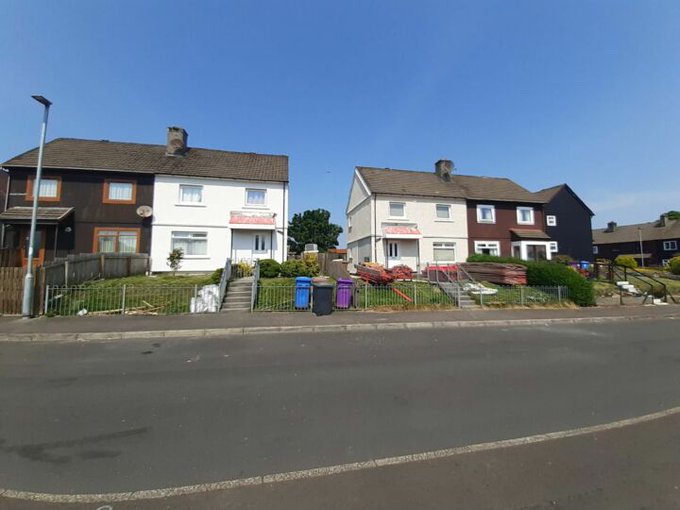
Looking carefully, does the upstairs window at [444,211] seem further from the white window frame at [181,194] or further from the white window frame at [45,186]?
the white window frame at [45,186]

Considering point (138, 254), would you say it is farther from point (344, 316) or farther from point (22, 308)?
point (344, 316)

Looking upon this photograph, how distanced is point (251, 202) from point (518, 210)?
21.8m

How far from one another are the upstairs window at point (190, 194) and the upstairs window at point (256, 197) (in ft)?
9.58

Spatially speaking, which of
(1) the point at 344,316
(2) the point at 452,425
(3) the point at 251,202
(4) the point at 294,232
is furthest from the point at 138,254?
(4) the point at 294,232

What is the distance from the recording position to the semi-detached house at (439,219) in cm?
2419

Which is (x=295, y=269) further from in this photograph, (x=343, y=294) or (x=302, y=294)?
(x=343, y=294)

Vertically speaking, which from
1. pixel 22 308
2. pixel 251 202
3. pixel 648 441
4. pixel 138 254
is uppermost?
pixel 251 202

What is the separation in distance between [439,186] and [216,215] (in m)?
17.7

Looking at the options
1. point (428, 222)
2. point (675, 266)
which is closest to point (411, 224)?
point (428, 222)

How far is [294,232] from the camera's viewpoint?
55156 mm

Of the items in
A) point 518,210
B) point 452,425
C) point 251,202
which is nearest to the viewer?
point 452,425

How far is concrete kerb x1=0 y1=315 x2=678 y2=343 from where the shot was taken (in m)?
8.30

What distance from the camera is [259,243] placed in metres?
20.5

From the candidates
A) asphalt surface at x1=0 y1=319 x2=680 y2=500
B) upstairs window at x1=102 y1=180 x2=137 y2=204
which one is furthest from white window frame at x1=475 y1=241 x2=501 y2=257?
upstairs window at x1=102 y1=180 x2=137 y2=204
